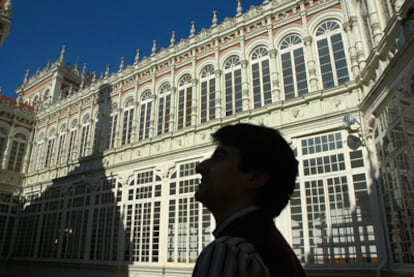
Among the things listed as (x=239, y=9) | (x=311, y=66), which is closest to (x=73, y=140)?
(x=239, y=9)

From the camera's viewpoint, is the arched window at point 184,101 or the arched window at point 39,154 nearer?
the arched window at point 184,101

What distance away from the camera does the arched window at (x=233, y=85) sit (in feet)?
54.1

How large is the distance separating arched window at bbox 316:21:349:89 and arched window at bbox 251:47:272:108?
8.61 ft

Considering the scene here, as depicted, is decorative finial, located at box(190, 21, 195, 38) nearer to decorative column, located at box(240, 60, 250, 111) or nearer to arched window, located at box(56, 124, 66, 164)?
decorative column, located at box(240, 60, 250, 111)

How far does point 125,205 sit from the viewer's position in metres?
18.8

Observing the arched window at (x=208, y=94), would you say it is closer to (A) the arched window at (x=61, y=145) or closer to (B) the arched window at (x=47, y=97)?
(A) the arched window at (x=61, y=145)

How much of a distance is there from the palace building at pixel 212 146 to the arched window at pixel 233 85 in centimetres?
7

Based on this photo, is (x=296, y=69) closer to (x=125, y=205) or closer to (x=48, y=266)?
(x=125, y=205)

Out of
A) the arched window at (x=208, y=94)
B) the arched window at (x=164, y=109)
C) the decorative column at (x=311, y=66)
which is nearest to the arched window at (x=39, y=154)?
the arched window at (x=164, y=109)

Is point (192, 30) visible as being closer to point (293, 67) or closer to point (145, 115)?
point (145, 115)

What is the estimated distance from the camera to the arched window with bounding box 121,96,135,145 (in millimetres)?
20922

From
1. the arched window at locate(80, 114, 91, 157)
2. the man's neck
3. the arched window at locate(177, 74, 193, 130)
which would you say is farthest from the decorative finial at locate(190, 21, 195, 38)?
the man's neck

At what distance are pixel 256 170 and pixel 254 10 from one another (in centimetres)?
1739

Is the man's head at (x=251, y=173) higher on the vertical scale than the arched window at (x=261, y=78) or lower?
lower
